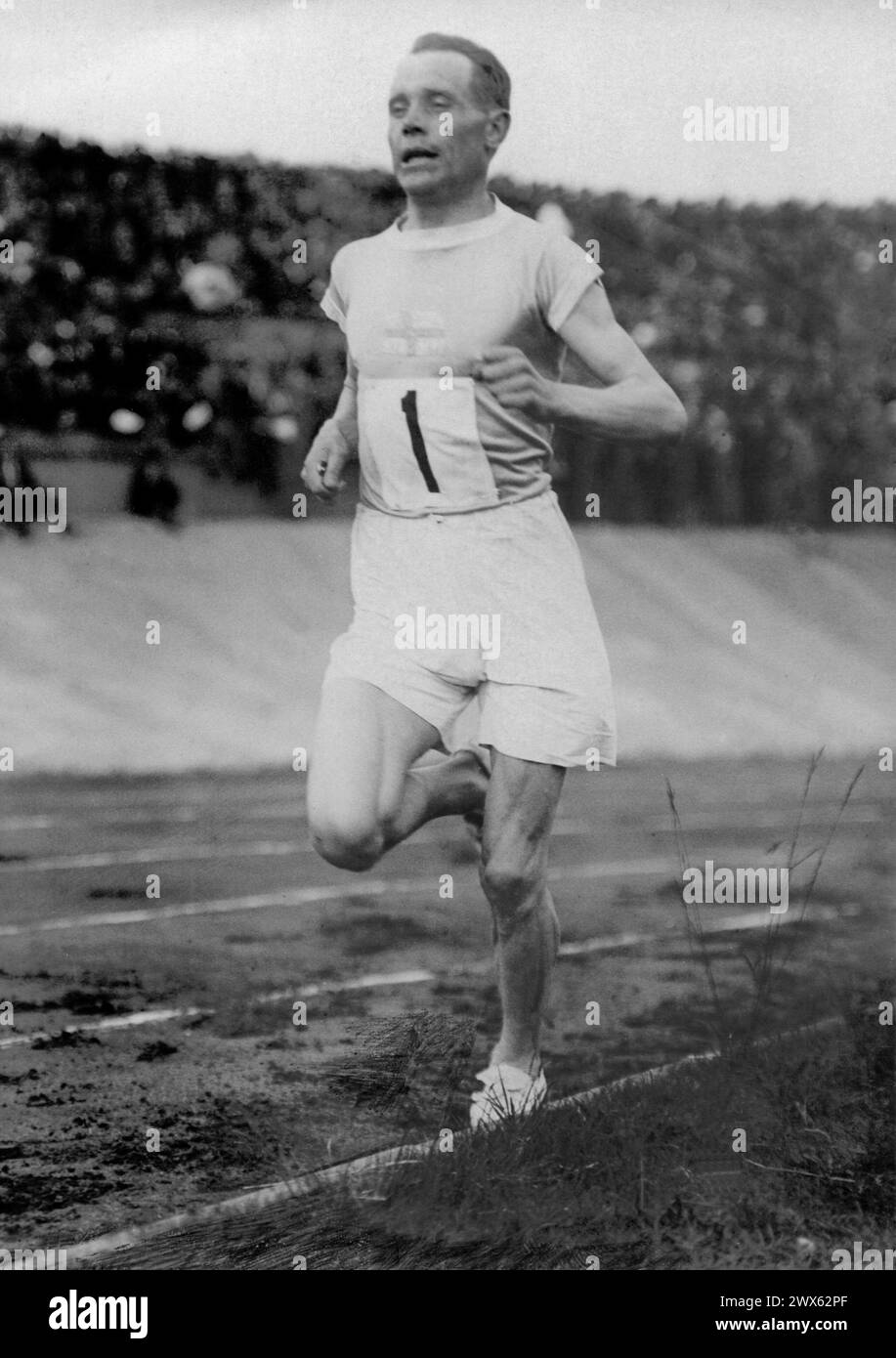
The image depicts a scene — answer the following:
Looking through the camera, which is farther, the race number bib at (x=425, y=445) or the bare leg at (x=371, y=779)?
the race number bib at (x=425, y=445)

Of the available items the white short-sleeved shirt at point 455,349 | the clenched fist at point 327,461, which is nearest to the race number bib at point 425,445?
the white short-sleeved shirt at point 455,349

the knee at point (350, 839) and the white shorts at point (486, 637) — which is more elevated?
the white shorts at point (486, 637)

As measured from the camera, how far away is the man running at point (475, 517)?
5.10 meters

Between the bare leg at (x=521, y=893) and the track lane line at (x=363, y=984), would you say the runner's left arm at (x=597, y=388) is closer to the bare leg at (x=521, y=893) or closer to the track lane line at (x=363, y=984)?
the bare leg at (x=521, y=893)

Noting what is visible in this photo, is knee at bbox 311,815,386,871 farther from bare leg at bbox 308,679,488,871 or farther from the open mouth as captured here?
the open mouth

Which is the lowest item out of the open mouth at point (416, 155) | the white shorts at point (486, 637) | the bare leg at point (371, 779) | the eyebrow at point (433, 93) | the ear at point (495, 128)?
the bare leg at point (371, 779)

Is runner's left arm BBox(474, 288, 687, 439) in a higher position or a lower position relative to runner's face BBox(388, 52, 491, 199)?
lower

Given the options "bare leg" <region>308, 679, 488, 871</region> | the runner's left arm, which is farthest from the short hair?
"bare leg" <region>308, 679, 488, 871</region>

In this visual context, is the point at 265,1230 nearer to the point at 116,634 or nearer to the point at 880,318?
the point at 116,634

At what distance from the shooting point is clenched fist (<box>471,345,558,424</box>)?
5.07 metres

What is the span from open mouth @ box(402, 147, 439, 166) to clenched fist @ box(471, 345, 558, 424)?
57 cm

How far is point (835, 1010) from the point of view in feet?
18.2
